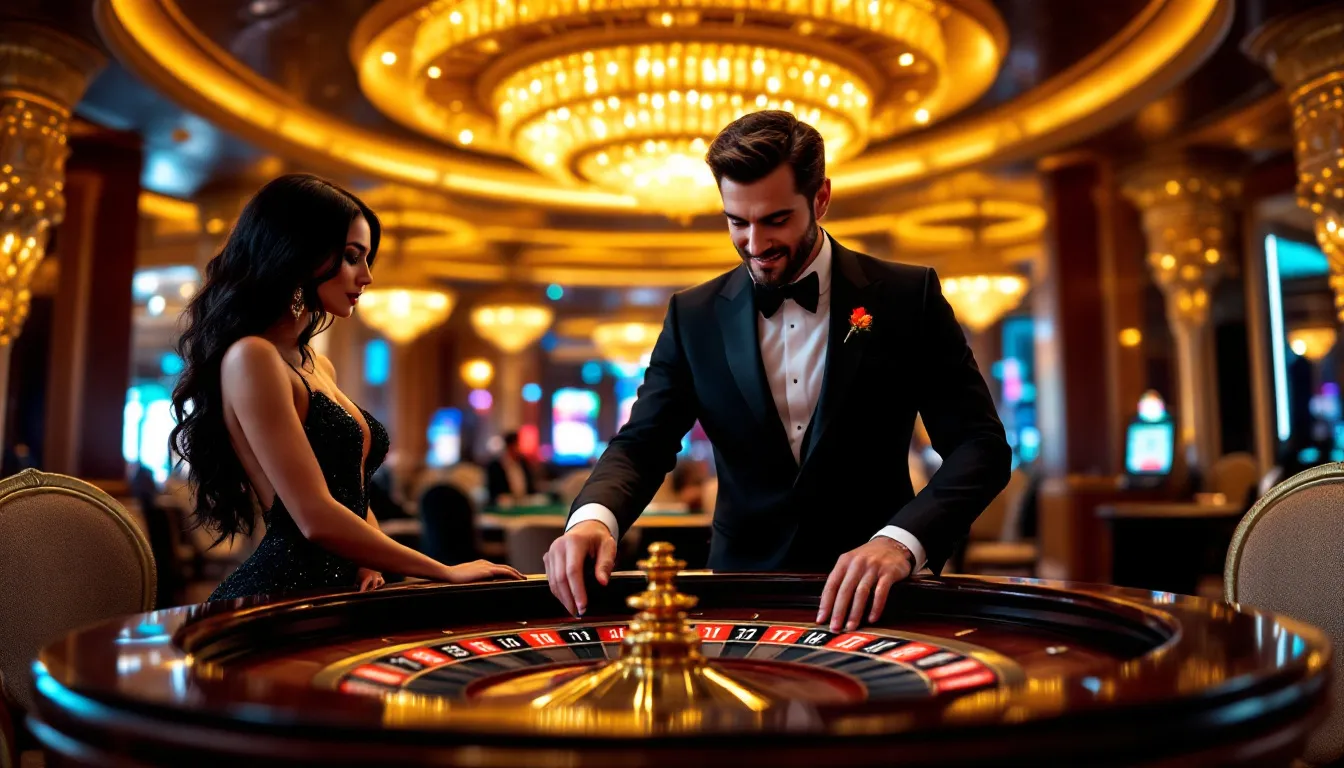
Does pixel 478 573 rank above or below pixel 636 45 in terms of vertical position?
below

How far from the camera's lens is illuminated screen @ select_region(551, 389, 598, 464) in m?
21.9

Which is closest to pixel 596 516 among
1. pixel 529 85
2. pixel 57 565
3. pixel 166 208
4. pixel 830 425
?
pixel 830 425

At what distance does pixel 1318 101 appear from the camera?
195 inches

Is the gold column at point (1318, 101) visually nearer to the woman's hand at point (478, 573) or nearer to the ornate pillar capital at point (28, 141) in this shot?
the woman's hand at point (478, 573)

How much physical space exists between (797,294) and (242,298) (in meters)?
0.85

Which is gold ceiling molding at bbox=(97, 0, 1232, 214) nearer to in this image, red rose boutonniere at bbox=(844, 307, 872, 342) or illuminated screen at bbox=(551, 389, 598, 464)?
red rose boutonniere at bbox=(844, 307, 872, 342)

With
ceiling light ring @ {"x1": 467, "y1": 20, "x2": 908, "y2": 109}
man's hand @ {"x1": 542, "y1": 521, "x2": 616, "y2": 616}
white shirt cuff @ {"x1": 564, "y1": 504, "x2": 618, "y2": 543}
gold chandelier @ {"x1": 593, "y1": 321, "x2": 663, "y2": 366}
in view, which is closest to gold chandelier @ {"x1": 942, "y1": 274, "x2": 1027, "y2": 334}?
ceiling light ring @ {"x1": 467, "y1": 20, "x2": 908, "y2": 109}

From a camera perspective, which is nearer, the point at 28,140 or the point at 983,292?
the point at 28,140

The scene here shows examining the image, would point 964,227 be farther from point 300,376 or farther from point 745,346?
point 300,376

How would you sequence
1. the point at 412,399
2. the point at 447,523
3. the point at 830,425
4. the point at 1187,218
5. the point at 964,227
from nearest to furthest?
the point at 830,425 → the point at 447,523 → the point at 1187,218 → the point at 964,227 → the point at 412,399

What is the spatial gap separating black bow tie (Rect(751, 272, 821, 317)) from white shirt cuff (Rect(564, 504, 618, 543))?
0.44 meters

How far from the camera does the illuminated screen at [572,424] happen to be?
21906 millimetres

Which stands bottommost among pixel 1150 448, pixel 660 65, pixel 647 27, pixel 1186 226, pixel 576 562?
pixel 576 562

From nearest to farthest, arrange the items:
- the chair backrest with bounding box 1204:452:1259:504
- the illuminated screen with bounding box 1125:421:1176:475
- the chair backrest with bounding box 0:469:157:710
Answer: the chair backrest with bounding box 0:469:157:710 < the illuminated screen with bounding box 1125:421:1176:475 < the chair backrest with bounding box 1204:452:1259:504
